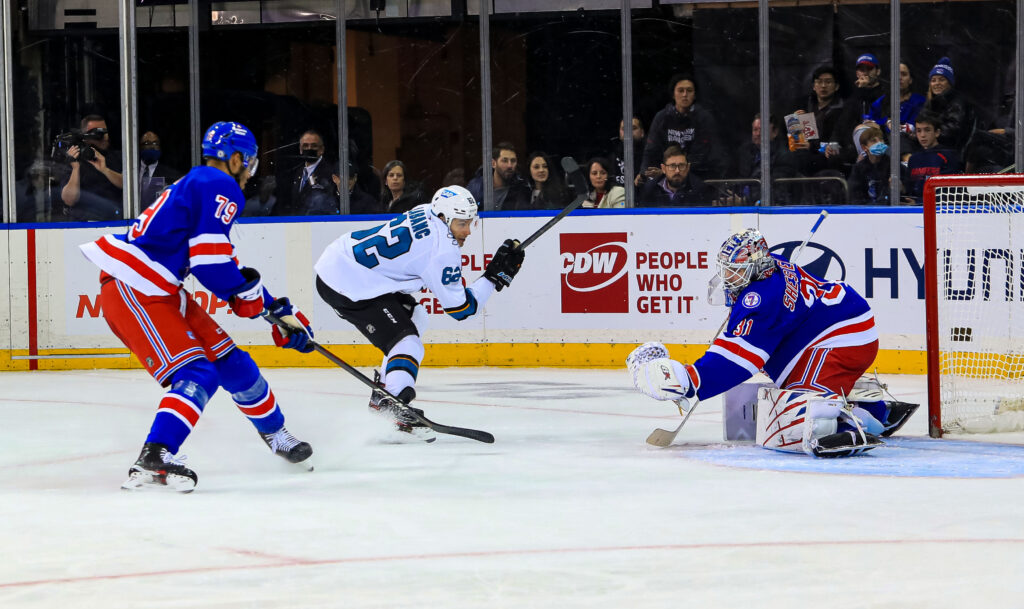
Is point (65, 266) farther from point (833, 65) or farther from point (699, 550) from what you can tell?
point (699, 550)

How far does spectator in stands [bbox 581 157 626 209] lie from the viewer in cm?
834

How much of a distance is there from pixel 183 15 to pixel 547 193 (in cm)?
267

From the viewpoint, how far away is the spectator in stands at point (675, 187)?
8273mm

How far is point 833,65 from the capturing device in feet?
26.7

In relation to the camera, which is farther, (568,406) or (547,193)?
(547,193)

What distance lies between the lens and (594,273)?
815cm

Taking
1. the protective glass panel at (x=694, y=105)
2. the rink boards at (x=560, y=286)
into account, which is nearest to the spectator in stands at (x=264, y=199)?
the rink boards at (x=560, y=286)

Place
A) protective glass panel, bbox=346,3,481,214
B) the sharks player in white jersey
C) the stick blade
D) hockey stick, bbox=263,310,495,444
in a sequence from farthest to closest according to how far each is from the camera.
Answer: protective glass panel, bbox=346,3,481,214, the sharks player in white jersey, hockey stick, bbox=263,310,495,444, the stick blade

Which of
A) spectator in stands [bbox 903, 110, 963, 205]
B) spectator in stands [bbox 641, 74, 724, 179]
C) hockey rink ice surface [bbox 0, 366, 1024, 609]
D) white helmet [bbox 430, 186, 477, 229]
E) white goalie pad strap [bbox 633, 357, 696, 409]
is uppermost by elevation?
spectator in stands [bbox 641, 74, 724, 179]

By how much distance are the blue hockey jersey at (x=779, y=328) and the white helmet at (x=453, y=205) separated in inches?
48.8

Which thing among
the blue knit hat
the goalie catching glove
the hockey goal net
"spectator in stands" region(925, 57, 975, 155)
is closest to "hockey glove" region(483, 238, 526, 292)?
the goalie catching glove

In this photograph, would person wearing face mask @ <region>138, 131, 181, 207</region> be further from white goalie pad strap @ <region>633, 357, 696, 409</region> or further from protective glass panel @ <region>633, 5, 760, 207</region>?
white goalie pad strap @ <region>633, 357, 696, 409</region>

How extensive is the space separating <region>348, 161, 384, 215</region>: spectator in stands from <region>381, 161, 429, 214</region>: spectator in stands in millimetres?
61

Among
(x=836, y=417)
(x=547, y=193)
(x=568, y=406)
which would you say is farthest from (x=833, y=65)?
(x=836, y=417)
